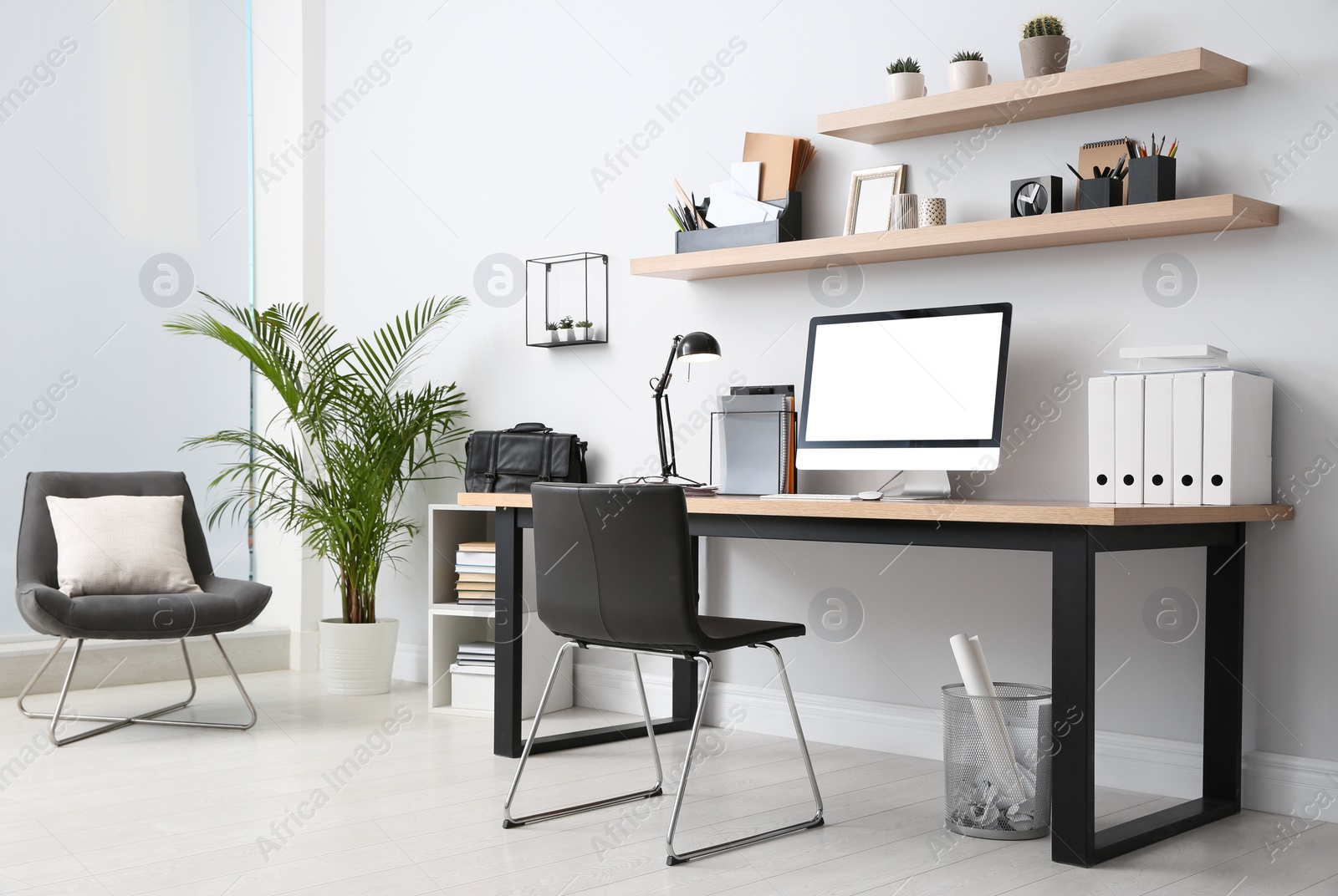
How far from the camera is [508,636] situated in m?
3.36

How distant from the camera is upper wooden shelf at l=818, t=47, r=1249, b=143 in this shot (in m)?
2.79

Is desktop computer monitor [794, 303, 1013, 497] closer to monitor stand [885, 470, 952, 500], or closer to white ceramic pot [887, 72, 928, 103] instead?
monitor stand [885, 470, 952, 500]

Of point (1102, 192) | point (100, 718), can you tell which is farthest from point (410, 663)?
point (1102, 192)

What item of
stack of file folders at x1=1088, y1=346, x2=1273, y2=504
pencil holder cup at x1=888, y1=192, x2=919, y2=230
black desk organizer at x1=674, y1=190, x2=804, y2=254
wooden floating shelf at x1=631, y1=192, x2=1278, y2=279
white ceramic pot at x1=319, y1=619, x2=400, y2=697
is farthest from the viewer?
white ceramic pot at x1=319, y1=619, x2=400, y2=697

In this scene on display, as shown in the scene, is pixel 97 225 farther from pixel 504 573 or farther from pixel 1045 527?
pixel 1045 527

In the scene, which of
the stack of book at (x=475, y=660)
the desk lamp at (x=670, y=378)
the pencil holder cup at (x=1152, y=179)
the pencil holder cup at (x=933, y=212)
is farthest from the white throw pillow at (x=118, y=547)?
the pencil holder cup at (x=1152, y=179)

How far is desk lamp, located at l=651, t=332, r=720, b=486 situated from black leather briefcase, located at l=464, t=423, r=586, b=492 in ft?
1.00

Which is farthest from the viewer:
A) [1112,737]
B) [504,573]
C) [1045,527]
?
[504,573]

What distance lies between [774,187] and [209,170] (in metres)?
2.71

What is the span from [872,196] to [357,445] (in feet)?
7.07

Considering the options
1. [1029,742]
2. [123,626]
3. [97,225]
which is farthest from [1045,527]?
[97,225]

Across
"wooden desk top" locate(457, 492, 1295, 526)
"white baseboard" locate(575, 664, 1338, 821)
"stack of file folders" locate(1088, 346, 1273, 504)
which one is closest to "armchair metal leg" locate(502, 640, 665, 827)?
"wooden desk top" locate(457, 492, 1295, 526)

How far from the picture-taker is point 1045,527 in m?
2.47

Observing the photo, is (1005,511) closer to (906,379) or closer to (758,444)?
(906,379)
